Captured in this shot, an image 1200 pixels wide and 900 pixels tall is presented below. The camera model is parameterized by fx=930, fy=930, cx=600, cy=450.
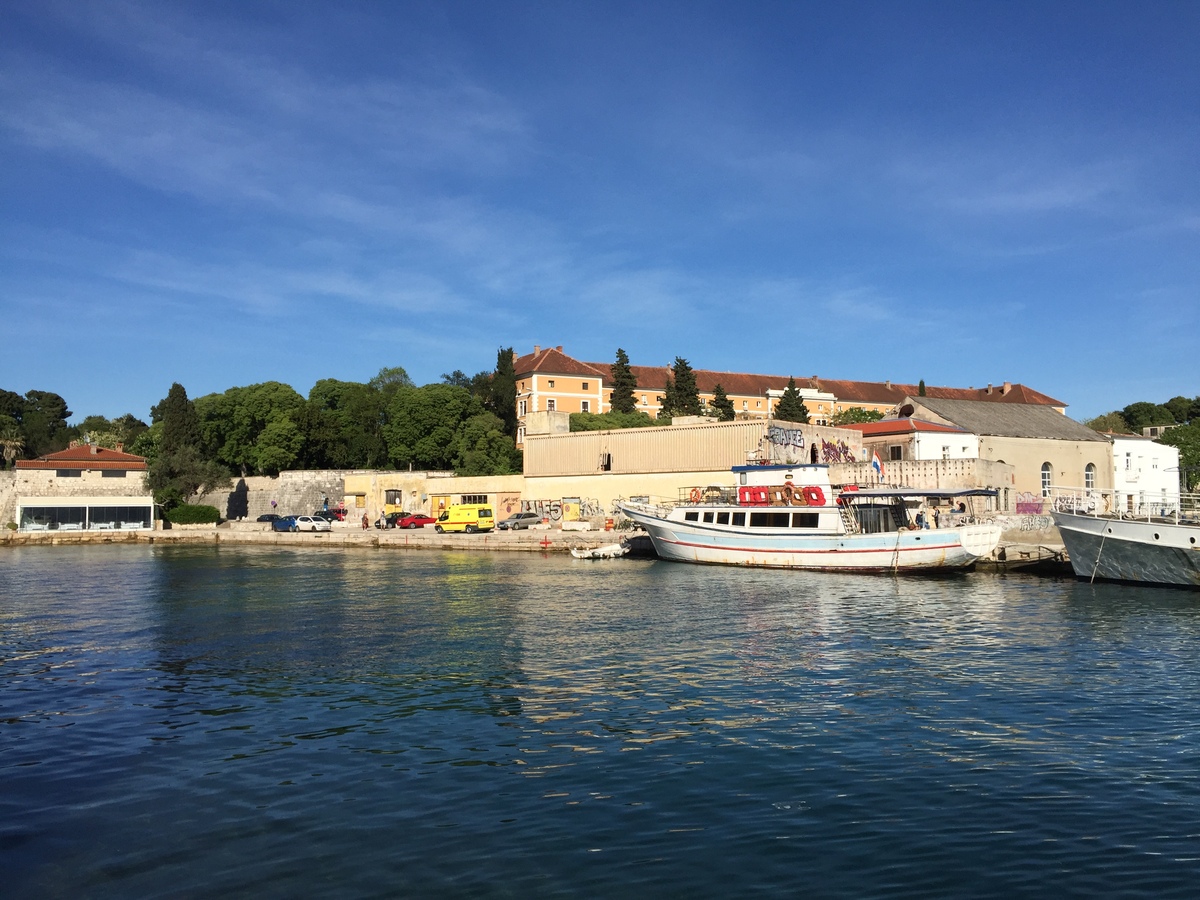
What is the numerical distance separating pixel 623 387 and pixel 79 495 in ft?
168

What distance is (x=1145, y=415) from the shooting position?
420 ft

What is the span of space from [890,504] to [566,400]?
63.3 meters

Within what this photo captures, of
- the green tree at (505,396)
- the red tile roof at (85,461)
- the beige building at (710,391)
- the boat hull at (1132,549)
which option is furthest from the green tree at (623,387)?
A: the boat hull at (1132,549)

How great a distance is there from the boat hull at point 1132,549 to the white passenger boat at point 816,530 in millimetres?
3401

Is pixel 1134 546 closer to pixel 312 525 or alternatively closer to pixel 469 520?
pixel 469 520

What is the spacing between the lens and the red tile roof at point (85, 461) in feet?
233

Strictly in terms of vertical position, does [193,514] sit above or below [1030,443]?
below

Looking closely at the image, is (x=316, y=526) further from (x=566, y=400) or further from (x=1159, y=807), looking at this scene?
(x=1159, y=807)

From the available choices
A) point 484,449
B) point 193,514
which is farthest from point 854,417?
point 193,514

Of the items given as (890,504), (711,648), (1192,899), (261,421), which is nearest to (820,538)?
(890,504)

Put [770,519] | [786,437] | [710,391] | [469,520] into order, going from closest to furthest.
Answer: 1. [770,519]
2. [786,437]
3. [469,520]
4. [710,391]

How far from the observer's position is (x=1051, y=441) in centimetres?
6272

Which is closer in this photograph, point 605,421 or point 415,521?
point 415,521

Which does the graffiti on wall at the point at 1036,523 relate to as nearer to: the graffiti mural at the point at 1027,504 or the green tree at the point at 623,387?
the graffiti mural at the point at 1027,504
